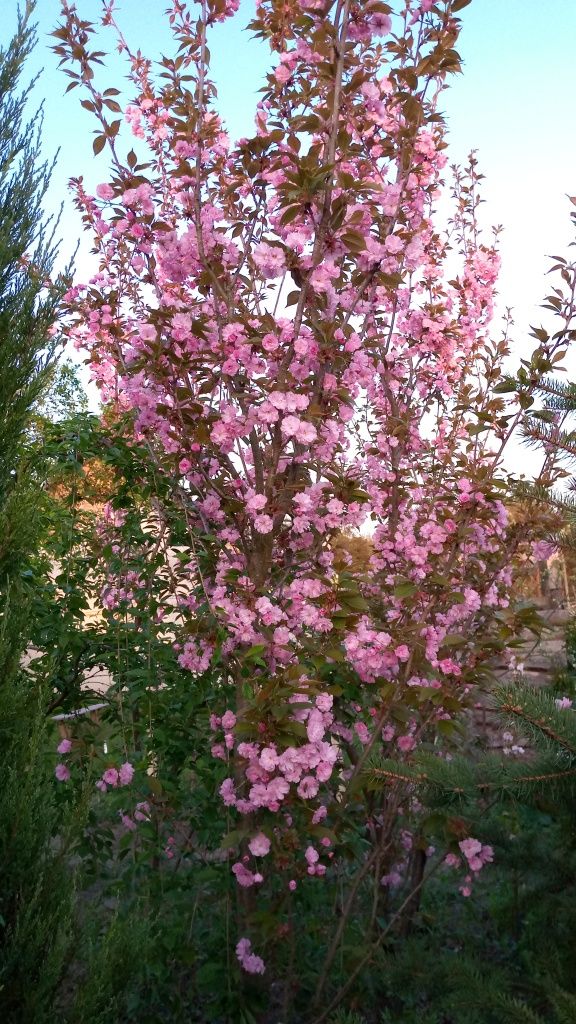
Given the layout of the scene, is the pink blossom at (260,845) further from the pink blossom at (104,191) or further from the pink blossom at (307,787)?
the pink blossom at (104,191)

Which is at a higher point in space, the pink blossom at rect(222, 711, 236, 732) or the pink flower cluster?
the pink blossom at rect(222, 711, 236, 732)

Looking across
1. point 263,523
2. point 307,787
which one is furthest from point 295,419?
point 307,787

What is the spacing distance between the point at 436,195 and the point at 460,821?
2.96 meters

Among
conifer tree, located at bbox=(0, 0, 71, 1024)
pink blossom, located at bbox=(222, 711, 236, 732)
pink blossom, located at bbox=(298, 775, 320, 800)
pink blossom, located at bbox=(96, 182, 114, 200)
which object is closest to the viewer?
conifer tree, located at bbox=(0, 0, 71, 1024)

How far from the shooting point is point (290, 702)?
9.67 feet

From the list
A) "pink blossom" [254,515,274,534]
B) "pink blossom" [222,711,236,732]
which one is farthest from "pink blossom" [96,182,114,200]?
"pink blossom" [222,711,236,732]

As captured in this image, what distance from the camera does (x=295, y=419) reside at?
3.20m

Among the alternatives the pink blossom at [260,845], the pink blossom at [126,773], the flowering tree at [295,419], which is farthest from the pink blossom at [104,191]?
the pink blossom at [260,845]

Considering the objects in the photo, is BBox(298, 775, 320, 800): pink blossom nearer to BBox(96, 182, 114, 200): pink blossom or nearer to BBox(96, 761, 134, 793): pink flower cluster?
BBox(96, 761, 134, 793): pink flower cluster

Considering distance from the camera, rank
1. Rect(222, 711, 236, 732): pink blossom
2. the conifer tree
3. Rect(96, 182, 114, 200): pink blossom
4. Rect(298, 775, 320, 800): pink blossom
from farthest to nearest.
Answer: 1. Rect(96, 182, 114, 200): pink blossom
2. Rect(222, 711, 236, 732): pink blossom
3. Rect(298, 775, 320, 800): pink blossom
4. the conifer tree

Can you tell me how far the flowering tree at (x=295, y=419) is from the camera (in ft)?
10.4

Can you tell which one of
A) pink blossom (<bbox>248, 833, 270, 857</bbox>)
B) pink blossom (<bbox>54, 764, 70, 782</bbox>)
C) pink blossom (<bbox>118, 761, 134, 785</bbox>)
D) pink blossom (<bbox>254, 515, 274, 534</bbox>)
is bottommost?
pink blossom (<bbox>54, 764, 70, 782</bbox>)

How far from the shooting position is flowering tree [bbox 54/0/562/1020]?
125 inches

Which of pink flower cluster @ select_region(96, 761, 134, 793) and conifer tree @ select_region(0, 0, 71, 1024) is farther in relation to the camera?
pink flower cluster @ select_region(96, 761, 134, 793)
